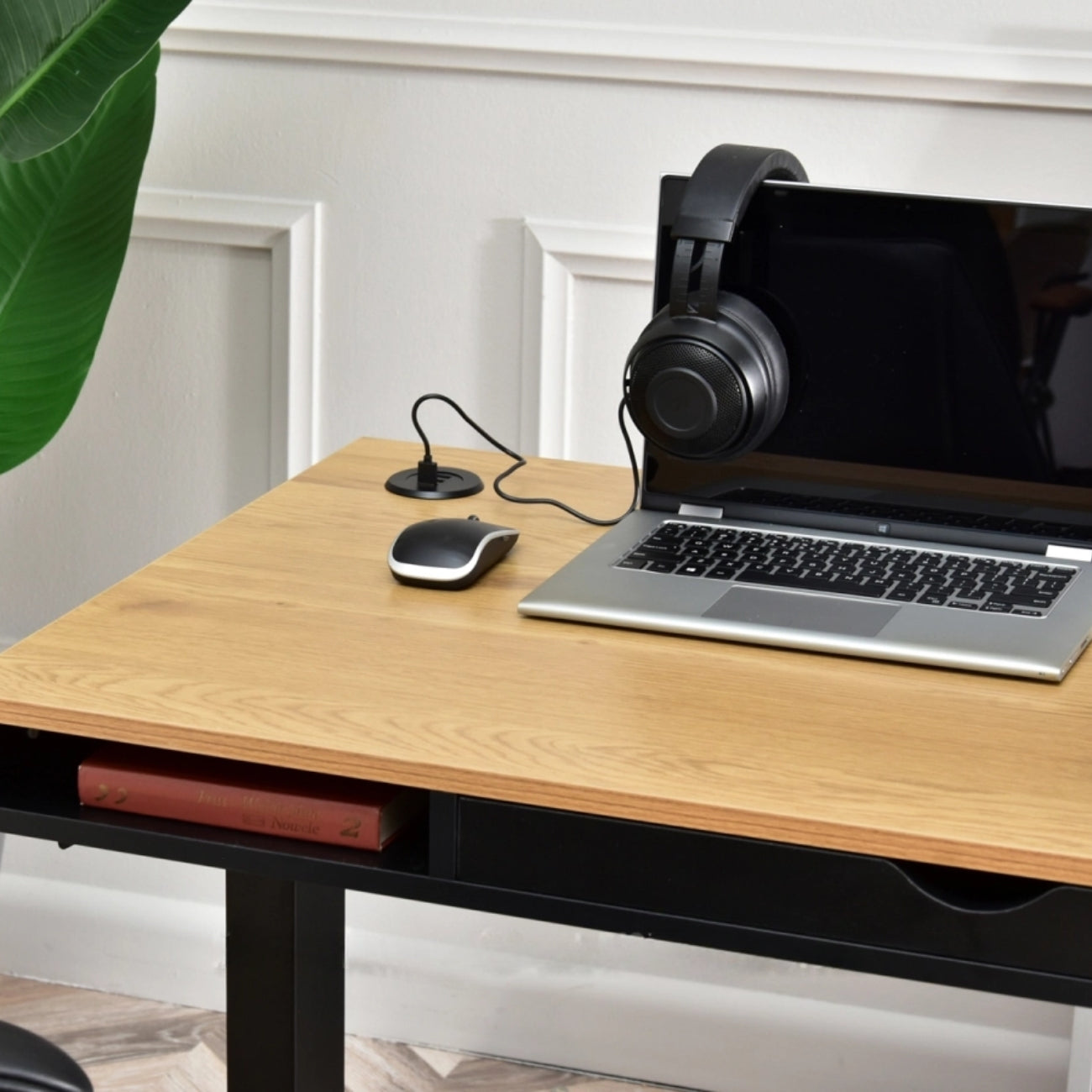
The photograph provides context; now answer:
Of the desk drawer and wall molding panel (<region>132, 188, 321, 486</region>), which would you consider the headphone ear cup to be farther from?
wall molding panel (<region>132, 188, 321, 486</region>)

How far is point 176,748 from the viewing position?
923 millimetres

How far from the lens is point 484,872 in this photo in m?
0.92

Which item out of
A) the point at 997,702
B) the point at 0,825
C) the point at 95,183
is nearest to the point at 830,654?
the point at 997,702

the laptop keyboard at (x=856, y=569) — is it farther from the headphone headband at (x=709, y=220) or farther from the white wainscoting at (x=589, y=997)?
the white wainscoting at (x=589, y=997)

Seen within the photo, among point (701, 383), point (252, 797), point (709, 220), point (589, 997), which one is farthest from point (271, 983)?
point (589, 997)

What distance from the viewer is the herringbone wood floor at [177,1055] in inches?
74.0

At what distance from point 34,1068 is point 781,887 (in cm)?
39

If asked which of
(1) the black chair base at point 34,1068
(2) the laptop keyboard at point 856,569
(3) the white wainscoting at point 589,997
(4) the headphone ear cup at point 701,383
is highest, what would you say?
(4) the headphone ear cup at point 701,383

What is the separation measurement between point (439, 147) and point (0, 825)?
3.23 feet

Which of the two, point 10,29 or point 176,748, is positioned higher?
point 10,29

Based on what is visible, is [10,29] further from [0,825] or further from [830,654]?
[830,654]

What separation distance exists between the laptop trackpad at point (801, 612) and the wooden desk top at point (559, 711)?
1.1 inches

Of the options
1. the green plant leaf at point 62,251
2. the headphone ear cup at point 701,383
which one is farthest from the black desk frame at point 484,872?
the green plant leaf at point 62,251

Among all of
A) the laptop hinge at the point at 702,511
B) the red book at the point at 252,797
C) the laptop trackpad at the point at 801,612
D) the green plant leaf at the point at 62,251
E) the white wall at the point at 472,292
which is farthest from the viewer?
the white wall at the point at 472,292
